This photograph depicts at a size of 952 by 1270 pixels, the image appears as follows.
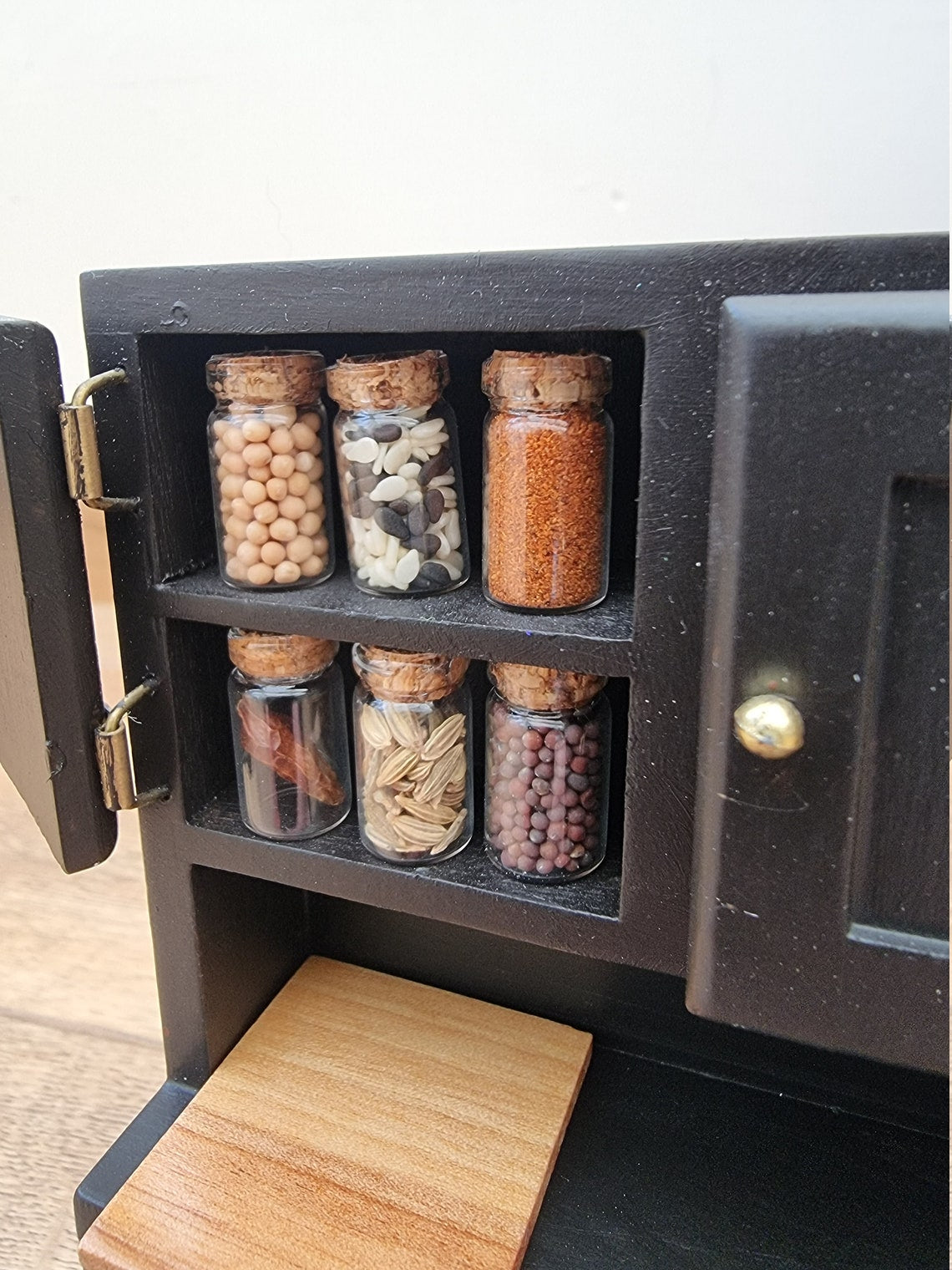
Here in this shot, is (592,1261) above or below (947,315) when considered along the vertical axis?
below

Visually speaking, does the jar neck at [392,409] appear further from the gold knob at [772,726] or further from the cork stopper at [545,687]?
the gold knob at [772,726]

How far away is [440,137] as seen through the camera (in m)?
0.89

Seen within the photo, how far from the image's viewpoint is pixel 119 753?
64 cm

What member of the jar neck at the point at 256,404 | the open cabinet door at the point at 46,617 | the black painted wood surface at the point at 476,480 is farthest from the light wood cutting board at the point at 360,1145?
the jar neck at the point at 256,404

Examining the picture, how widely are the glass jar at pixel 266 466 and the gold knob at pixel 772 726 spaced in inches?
12.8

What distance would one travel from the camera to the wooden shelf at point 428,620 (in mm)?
560

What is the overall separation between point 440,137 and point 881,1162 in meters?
0.93

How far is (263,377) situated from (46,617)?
8.0 inches

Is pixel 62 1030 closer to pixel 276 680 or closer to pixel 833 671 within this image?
pixel 276 680

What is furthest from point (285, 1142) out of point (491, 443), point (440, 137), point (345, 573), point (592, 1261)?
point (440, 137)

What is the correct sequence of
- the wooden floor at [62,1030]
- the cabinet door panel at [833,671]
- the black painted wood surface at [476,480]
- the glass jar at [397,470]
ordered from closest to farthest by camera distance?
the cabinet door panel at [833,671], the black painted wood surface at [476,480], the glass jar at [397,470], the wooden floor at [62,1030]

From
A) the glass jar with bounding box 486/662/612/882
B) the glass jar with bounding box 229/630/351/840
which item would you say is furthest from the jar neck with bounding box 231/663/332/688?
the glass jar with bounding box 486/662/612/882

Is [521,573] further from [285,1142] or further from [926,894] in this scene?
[285,1142]

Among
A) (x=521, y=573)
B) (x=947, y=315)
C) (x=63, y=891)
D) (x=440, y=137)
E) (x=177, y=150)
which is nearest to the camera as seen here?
(x=947, y=315)
